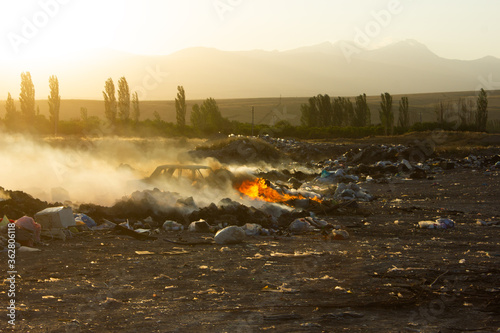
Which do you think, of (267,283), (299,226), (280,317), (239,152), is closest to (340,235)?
(299,226)

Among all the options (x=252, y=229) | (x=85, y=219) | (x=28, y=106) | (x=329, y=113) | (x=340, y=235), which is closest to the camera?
(x=340, y=235)

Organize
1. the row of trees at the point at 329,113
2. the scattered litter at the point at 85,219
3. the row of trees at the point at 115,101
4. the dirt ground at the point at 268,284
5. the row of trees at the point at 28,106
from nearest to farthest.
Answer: the dirt ground at the point at 268,284, the scattered litter at the point at 85,219, the row of trees at the point at 28,106, the row of trees at the point at 115,101, the row of trees at the point at 329,113

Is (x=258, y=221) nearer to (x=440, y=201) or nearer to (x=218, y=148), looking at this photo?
(x=440, y=201)

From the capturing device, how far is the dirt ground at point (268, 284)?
17.0ft

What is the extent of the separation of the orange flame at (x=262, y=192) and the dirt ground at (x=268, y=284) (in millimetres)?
4030

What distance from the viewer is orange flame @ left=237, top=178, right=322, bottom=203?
14.8 meters

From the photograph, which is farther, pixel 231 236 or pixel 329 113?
pixel 329 113

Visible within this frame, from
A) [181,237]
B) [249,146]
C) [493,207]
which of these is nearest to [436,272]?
[181,237]

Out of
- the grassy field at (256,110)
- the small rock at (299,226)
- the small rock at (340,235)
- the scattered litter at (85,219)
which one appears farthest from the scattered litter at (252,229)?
the grassy field at (256,110)

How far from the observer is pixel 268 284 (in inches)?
263

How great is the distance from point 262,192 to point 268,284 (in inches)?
339

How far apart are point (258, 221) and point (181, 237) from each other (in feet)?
6.60

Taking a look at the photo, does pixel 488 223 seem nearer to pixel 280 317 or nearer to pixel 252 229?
pixel 252 229

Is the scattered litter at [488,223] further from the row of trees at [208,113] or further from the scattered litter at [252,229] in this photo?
the row of trees at [208,113]
